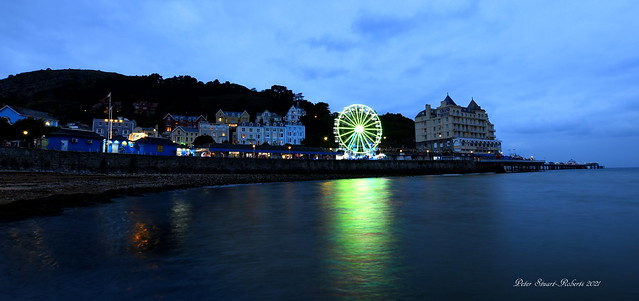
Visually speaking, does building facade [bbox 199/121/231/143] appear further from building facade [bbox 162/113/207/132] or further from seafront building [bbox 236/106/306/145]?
building facade [bbox 162/113/207/132]

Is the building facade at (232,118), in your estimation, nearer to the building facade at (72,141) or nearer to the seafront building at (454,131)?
the building facade at (72,141)

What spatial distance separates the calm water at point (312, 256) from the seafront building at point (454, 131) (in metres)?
120

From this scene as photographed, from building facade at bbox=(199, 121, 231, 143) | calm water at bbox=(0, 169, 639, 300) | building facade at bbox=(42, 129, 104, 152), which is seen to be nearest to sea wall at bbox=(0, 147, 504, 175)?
building facade at bbox=(42, 129, 104, 152)

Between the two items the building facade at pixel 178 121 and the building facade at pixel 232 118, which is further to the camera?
the building facade at pixel 232 118

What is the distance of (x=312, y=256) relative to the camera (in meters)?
11.0

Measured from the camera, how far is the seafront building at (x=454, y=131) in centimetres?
Result: 13400

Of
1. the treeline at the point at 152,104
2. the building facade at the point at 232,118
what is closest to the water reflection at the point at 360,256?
the treeline at the point at 152,104

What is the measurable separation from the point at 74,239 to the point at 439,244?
1325cm

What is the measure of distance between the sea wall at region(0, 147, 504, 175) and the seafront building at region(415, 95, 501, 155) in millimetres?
39691

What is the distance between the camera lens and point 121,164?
51469 millimetres

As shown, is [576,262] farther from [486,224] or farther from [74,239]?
[74,239]

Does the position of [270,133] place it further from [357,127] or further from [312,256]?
[312,256]

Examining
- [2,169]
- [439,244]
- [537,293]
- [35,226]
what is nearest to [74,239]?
[35,226]

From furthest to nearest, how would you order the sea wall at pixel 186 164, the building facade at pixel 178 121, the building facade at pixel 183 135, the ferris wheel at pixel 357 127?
the building facade at pixel 178 121 → the building facade at pixel 183 135 → the ferris wheel at pixel 357 127 → the sea wall at pixel 186 164
